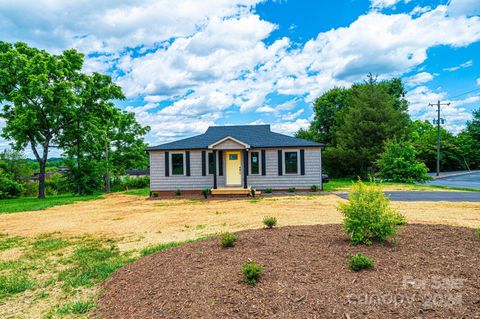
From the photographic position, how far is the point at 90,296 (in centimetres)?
387

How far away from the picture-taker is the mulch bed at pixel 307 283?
291 cm

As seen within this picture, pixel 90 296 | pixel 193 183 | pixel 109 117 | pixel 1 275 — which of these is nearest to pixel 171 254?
pixel 90 296

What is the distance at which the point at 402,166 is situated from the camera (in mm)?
19734

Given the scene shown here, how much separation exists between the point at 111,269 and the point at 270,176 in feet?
41.4

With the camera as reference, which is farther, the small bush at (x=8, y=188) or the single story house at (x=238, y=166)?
the small bush at (x=8, y=188)

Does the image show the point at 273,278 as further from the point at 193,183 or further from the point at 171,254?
the point at 193,183

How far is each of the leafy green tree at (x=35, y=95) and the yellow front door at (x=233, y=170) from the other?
11.3m

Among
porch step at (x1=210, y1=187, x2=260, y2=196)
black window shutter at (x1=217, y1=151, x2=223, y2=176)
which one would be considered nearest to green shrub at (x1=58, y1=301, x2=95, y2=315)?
porch step at (x1=210, y1=187, x2=260, y2=196)

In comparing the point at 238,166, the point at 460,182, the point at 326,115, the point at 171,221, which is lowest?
the point at 171,221

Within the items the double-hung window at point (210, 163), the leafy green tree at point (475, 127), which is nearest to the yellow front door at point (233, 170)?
the double-hung window at point (210, 163)

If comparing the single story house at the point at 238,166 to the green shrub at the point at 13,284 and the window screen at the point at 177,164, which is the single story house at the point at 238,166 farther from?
the green shrub at the point at 13,284

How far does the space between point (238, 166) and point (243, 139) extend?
186cm

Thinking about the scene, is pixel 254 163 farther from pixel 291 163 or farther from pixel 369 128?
pixel 369 128

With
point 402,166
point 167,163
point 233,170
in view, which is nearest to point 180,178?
point 167,163
